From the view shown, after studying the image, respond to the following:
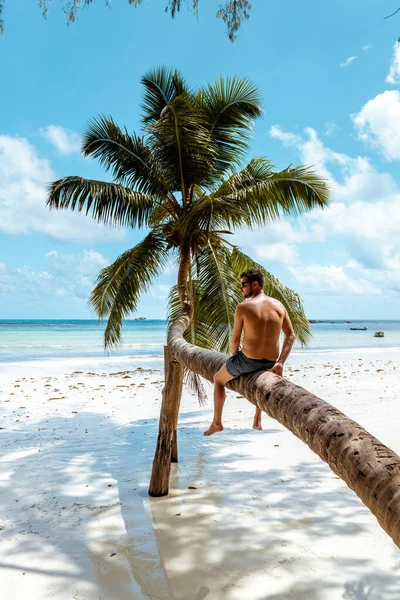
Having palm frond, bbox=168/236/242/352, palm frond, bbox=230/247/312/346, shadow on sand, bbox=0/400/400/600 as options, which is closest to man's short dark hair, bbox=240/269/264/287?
shadow on sand, bbox=0/400/400/600

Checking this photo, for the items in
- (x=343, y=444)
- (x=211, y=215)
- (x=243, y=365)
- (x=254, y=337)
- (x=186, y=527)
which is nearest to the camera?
(x=343, y=444)

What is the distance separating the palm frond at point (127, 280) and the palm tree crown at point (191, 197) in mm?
21

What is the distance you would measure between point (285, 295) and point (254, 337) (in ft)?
16.6

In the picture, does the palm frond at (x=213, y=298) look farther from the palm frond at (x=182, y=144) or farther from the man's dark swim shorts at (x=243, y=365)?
the man's dark swim shorts at (x=243, y=365)

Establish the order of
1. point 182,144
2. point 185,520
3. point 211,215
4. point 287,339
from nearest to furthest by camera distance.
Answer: point 287,339, point 185,520, point 211,215, point 182,144

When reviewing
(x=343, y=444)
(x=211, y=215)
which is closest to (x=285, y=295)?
(x=211, y=215)

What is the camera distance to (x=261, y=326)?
11.7 feet

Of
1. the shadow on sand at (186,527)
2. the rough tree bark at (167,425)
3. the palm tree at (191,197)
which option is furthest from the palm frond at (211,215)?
the shadow on sand at (186,527)

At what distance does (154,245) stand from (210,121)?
286 centimetres

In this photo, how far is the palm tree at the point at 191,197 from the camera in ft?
24.7

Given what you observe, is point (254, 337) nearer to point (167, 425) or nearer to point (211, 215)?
point (167, 425)

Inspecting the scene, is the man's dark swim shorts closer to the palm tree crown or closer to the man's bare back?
the man's bare back

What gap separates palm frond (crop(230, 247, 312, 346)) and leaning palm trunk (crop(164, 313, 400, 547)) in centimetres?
546

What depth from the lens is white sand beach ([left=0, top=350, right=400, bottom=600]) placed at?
3.47m
